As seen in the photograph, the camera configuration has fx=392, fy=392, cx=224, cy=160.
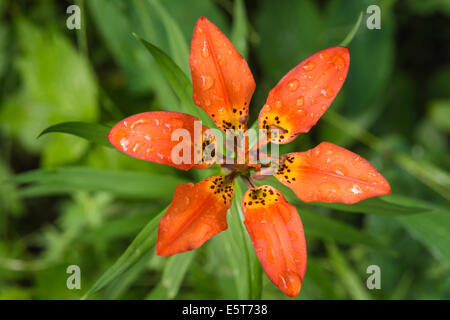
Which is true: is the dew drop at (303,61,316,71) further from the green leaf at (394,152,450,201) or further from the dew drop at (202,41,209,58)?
the green leaf at (394,152,450,201)

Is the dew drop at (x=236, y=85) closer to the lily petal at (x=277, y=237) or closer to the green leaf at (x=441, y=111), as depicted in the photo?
the lily petal at (x=277, y=237)

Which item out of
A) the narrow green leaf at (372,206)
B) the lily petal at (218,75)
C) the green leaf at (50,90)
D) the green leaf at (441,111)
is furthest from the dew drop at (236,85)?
the green leaf at (441,111)

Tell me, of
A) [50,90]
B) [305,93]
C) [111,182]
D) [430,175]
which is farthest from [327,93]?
[50,90]

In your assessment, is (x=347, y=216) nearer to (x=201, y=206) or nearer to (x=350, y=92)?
(x=350, y=92)

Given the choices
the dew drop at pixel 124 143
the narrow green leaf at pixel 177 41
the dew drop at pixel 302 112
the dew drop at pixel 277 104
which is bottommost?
the dew drop at pixel 124 143

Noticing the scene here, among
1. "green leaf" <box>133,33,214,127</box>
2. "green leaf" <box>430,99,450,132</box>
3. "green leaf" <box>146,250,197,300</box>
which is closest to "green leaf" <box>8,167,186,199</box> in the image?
"green leaf" <box>146,250,197,300</box>

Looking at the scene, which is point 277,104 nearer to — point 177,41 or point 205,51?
point 205,51
